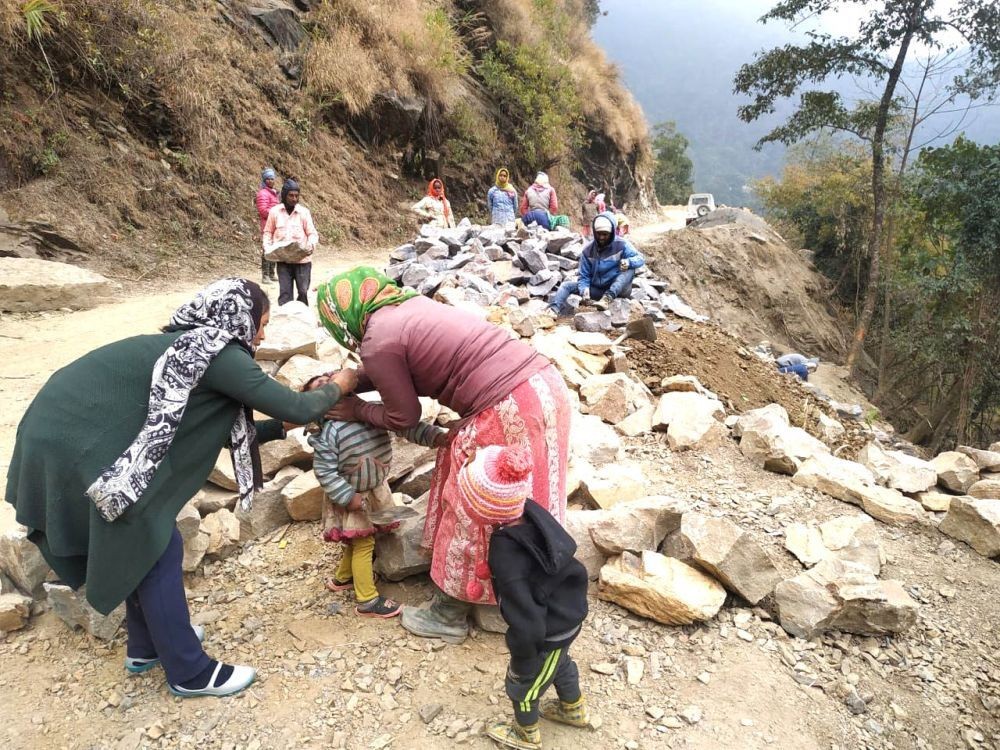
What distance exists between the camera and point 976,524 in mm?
3240

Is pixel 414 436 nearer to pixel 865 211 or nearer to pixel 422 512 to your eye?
pixel 422 512

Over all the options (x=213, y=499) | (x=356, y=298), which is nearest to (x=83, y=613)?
(x=213, y=499)

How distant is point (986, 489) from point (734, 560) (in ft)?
7.81

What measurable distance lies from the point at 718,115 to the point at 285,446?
211 metres

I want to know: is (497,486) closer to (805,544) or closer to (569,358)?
(805,544)

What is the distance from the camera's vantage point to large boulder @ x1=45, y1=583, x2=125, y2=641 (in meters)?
2.34

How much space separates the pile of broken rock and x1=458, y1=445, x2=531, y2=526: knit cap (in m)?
3.63

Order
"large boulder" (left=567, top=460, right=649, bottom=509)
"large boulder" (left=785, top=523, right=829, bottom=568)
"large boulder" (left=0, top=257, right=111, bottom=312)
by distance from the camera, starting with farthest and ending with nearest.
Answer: "large boulder" (left=0, top=257, right=111, bottom=312) → "large boulder" (left=567, top=460, right=649, bottom=509) → "large boulder" (left=785, top=523, right=829, bottom=568)

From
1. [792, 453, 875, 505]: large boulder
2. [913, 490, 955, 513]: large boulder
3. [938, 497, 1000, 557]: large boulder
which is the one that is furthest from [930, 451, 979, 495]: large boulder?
[938, 497, 1000, 557]: large boulder

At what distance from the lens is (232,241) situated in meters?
8.77

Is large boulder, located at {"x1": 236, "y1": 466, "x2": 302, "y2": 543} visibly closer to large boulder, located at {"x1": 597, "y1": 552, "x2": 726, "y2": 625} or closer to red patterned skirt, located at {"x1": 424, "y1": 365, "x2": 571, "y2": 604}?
red patterned skirt, located at {"x1": 424, "y1": 365, "x2": 571, "y2": 604}

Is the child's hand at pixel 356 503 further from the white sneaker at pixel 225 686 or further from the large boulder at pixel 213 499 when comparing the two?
the large boulder at pixel 213 499

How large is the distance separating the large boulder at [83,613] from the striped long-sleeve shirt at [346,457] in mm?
969

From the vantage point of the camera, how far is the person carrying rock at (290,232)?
5621mm
